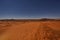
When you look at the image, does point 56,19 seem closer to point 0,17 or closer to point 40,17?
point 40,17

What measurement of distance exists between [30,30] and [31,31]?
0.12ft

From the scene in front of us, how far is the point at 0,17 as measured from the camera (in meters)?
2.03

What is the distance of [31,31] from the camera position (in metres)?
1.75

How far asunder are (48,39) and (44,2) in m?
0.74

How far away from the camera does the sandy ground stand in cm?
161

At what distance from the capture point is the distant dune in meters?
1.62

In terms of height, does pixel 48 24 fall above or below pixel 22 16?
below

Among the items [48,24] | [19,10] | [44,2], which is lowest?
[48,24]

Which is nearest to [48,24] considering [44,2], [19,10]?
[44,2]

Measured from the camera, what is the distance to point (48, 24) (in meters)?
2.03

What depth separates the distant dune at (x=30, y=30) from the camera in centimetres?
162

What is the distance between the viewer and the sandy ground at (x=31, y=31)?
1612mm

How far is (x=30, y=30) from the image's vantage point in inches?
70.2

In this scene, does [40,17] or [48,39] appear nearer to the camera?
[48,39]
